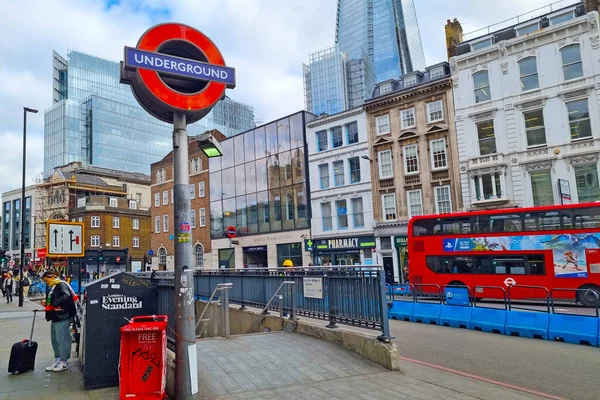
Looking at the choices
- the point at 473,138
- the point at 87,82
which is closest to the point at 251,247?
the point at 473,138

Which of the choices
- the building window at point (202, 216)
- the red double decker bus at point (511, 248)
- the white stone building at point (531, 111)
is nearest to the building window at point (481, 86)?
the white stone building at point (531, 111)

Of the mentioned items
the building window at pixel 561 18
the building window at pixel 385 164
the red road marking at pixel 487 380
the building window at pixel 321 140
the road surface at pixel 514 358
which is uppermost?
the building window at pixel 561 18

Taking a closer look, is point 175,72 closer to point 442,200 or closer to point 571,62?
point 442,200

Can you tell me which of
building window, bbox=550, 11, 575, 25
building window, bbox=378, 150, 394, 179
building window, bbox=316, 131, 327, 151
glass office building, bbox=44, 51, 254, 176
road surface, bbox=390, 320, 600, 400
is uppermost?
glass office building, bbox=44, 51, 254, 176

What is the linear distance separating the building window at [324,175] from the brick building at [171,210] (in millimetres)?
14113

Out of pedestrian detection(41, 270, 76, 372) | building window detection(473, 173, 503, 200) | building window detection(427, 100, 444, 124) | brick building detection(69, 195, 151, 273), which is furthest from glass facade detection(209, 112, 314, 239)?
pedestrian detection(41, 270, 76, 372)

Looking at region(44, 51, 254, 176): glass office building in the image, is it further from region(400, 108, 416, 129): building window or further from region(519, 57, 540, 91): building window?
region(519, 57, 540, 91): building window

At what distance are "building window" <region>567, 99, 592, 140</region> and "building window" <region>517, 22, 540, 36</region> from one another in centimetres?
529

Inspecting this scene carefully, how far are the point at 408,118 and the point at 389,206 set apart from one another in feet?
19.6

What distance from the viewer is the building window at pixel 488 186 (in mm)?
25531

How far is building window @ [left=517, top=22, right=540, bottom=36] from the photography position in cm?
2593

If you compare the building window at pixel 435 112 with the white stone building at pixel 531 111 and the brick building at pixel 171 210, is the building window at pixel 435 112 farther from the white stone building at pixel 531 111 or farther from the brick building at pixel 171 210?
the brick building at pixel 171 210

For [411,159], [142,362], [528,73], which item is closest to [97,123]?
[411,159]

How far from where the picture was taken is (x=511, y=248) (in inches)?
698
